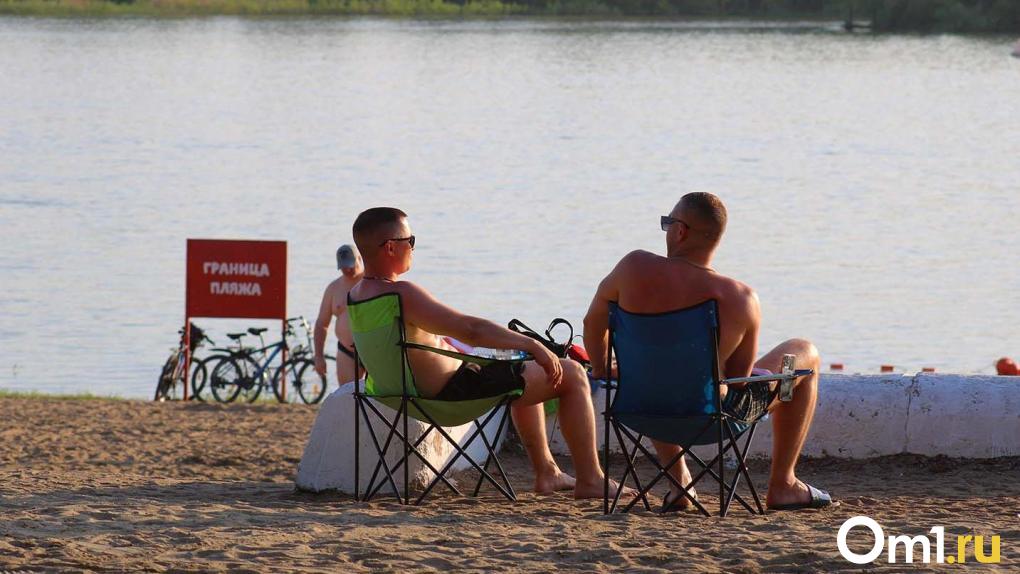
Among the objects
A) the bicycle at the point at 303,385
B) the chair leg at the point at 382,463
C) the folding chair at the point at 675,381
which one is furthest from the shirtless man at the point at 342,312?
the folding chair at the point at 675,381

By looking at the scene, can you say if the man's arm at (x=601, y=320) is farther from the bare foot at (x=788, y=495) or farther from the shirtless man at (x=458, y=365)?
the bare foot at (x=788, y=495)

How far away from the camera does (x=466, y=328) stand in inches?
251

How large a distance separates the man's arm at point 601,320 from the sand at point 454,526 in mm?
553

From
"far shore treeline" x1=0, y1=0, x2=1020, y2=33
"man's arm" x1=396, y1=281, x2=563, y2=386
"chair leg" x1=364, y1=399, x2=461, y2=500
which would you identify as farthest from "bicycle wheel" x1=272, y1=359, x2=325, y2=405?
"far shore treeline" x1=0, y1=0, x2=1020, y2=33

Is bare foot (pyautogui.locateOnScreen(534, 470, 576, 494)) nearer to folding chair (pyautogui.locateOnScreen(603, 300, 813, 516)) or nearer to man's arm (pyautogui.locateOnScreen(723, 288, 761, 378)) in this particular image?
folding chair (pyautogui.locateOnScreen(603, 300, 813, 516))

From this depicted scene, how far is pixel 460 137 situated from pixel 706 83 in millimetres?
20564

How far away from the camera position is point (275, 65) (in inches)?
2995

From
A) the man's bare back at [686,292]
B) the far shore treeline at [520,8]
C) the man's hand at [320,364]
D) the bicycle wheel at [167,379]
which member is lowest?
the bicycle wheel at [167,379]

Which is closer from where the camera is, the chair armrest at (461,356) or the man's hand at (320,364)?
the chair armrest at (461,356)

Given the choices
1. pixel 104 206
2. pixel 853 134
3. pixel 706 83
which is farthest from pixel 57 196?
pixel 706 83

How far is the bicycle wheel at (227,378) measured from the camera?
51.0 ft

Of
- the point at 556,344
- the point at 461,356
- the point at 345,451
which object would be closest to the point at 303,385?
the point at 345,451

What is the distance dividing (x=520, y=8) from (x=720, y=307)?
90.5m

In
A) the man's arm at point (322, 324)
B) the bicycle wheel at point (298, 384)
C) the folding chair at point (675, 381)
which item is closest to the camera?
the folding chair at point (675, 381)
